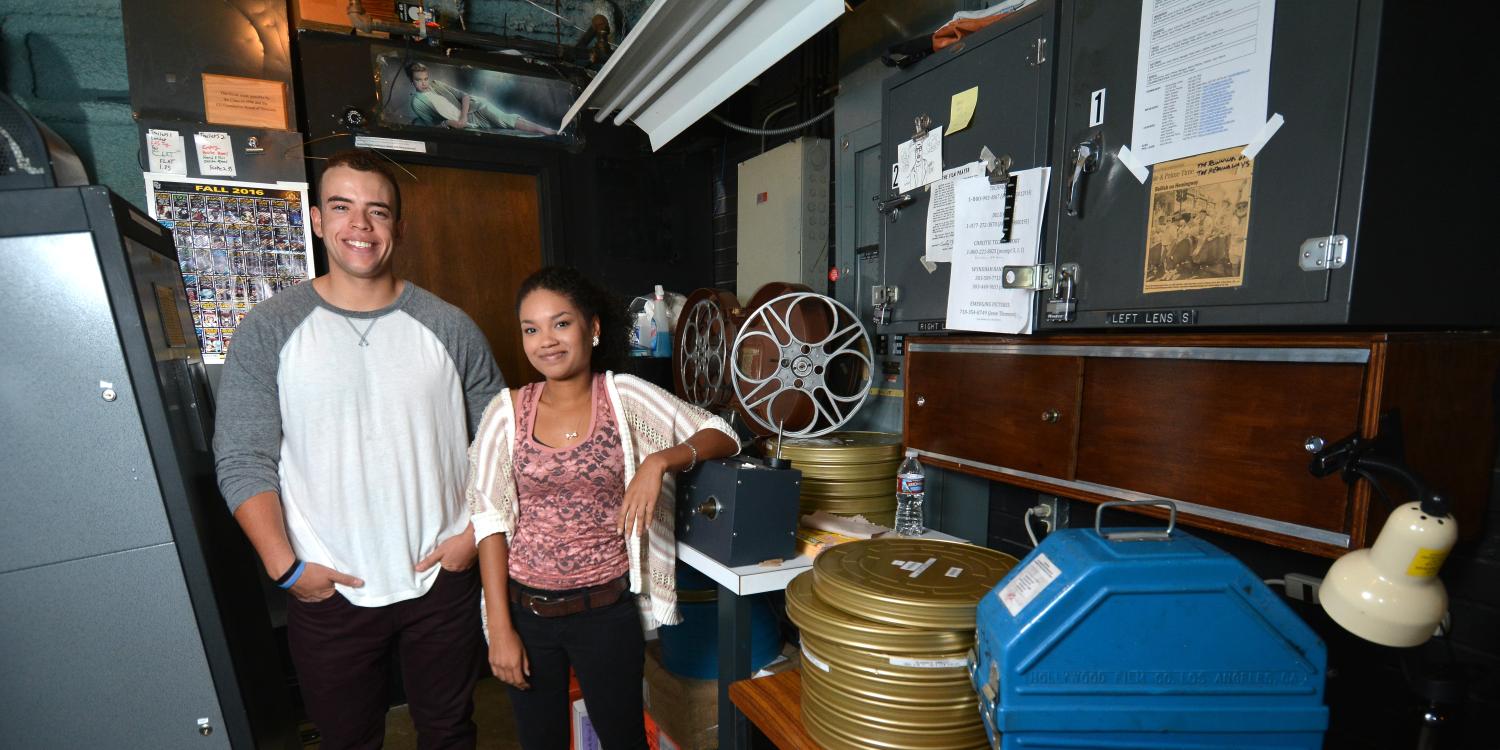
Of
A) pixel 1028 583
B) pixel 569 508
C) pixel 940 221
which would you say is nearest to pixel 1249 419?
pixel 1028 583

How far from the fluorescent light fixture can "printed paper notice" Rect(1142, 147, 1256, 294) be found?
1.06 metres

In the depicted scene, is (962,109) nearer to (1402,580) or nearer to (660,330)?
(1402,580)

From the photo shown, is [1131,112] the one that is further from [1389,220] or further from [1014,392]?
[1014,392]

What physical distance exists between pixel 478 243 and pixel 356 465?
2086 millimetres

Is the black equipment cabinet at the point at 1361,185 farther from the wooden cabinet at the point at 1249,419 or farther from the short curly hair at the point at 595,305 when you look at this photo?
the short curly hair at the point at 595,305

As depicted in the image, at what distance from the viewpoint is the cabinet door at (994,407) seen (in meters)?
1.40

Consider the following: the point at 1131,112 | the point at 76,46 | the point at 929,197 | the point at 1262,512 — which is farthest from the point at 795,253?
the point at 76,46

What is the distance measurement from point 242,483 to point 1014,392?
171 centimetres

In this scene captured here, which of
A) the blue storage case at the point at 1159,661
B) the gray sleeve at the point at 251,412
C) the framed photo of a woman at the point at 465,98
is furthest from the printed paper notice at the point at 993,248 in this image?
the framed photo of a woman at the point at 465,98

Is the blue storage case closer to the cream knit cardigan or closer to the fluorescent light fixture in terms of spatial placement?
the cream knit cardigan

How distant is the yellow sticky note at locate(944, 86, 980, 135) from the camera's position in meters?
1.53

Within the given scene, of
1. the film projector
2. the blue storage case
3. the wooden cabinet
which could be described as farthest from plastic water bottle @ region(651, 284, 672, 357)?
the blue storage case

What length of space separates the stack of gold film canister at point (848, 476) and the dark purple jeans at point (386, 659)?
0.94m

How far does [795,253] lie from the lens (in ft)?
8.93
